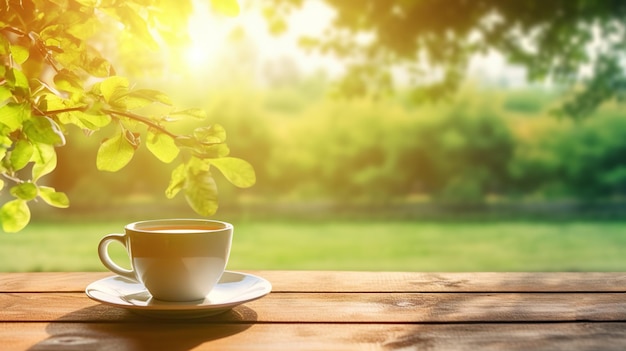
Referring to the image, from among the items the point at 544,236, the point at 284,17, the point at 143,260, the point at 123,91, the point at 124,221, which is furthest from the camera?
the point at 124,221

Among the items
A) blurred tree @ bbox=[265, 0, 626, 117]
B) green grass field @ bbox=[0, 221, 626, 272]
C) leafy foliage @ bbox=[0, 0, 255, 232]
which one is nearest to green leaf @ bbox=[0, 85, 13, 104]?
leafy foliage @ bbox=[0, 0, 255, 232]

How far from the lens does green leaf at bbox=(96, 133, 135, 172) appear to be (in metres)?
0.74

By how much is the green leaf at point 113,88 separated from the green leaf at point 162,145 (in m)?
0.06

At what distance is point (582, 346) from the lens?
0.74m

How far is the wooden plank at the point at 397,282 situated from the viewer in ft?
3.34

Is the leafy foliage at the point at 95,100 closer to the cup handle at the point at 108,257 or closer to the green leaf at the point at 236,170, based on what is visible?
the green leaf at the point at 236,170

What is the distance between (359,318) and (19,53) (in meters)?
0.52

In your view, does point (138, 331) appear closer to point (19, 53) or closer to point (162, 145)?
point (162, 145)

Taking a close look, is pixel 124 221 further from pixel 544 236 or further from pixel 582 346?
pixel 582 346

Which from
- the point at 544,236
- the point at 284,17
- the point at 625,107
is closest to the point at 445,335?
the point at 284,17

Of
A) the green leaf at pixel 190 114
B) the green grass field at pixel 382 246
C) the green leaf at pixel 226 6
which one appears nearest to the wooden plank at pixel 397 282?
the green leaf at pixel 190 114

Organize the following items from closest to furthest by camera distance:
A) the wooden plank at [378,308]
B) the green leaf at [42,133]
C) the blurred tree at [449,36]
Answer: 1. the green leaf at [42,133]
2. the wooden plank at [378,308]
3. the blurred tree at [449,36]

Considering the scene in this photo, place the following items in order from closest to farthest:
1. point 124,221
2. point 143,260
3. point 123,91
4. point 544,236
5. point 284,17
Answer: point 123,91 → point 143,260 → point 284,17 → point 544,236 → point 124,221

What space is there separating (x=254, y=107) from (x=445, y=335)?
6.73 metres
